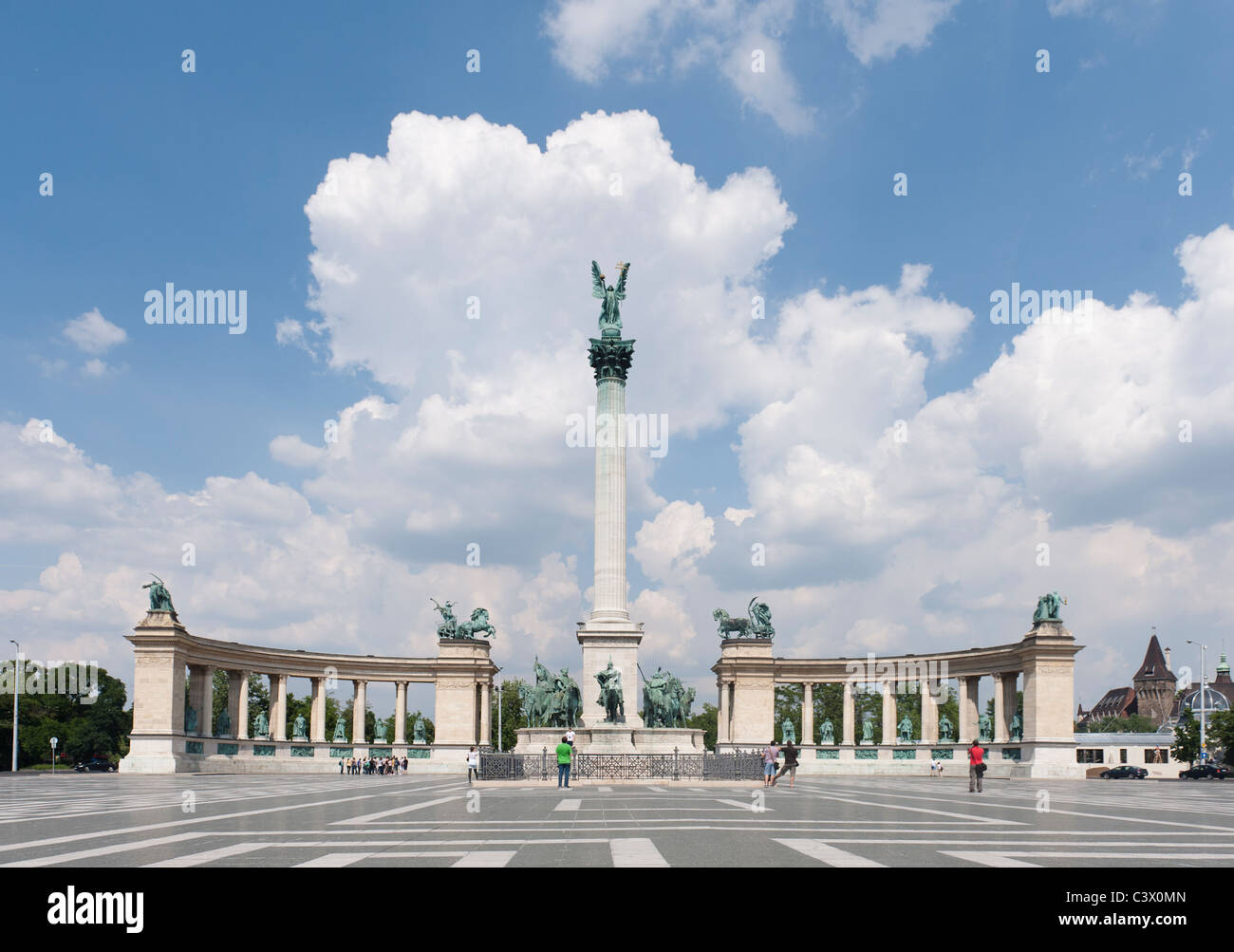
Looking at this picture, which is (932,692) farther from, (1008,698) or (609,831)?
(609,831)

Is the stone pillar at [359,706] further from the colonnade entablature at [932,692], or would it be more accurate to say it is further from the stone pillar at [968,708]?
the stone pillar at [968,708]

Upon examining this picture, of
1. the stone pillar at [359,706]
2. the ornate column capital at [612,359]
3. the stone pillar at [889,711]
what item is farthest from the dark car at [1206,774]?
the stone pillar at [359,706]

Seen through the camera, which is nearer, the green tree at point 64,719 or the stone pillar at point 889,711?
the stone pillar at point 889,711

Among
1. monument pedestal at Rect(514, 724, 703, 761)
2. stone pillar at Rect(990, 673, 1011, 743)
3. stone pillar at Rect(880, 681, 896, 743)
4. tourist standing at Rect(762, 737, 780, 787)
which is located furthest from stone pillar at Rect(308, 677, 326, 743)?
tourist standing at Rect(762, 737, 780, 787)

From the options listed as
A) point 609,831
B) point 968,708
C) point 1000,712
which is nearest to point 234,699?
point 968,708

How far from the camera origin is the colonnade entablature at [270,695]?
3169 inches

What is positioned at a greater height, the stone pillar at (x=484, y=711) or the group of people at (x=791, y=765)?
the group of people at (x=791, y=765)

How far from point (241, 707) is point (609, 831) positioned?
8153cm

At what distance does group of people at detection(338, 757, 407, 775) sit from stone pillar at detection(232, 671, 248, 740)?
12482 millimetres

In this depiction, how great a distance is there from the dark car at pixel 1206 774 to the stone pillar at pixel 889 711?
24.3 meters

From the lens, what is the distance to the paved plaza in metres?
15.4

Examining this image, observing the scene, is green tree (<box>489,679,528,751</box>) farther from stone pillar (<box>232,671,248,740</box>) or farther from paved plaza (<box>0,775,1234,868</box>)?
paved plaza (<box>0,775,1234,868</box>)

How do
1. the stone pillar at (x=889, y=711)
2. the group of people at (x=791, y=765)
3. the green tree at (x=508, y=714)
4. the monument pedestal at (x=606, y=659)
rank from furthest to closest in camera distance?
1. the green tree at (x=508, y=714)
2. the stone pillar at (x=889, y=711)
3. the monument pedestal at (x=606, y=659)
4. the group of people at (x=791, y=765)
